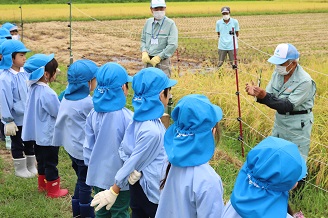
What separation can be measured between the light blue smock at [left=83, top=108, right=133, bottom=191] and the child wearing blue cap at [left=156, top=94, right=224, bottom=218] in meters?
1.02

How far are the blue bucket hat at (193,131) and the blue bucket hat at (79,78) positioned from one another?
4.98ft

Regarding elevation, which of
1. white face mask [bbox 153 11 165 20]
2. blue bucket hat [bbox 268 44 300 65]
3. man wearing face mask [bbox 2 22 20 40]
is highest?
white face mask [bbox 153 11 165 20]

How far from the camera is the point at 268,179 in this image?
1815mm

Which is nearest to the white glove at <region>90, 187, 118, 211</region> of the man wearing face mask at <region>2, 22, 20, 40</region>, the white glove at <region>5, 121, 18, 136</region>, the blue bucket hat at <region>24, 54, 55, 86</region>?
the blue bucket hat at <region>24, 54, 55, 86</region>

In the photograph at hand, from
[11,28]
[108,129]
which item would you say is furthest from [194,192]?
[11,28]

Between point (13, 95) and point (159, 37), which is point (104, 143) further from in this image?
point (159, 37)

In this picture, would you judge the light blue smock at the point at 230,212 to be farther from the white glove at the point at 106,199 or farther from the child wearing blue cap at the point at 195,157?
the white glove at the point at 106,199

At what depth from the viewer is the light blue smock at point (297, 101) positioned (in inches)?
155

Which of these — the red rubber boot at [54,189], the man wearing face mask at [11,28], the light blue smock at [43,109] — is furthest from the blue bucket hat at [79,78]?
the man wearing face mask at [11,28]

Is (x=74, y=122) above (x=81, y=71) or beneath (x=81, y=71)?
beneath

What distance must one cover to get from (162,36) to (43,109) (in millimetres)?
2868

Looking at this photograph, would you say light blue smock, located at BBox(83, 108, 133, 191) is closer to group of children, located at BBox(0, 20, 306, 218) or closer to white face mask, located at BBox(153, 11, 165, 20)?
group of children, located at BBox(0, 20, 306, 218)

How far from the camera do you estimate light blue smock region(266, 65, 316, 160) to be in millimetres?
3930

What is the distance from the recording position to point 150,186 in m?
2.97
